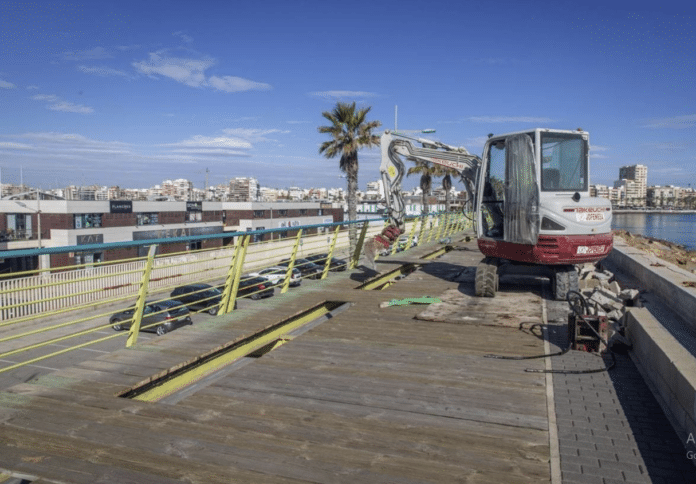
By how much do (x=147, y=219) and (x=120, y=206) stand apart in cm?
457

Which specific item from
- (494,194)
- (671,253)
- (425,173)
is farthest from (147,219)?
(494,194)

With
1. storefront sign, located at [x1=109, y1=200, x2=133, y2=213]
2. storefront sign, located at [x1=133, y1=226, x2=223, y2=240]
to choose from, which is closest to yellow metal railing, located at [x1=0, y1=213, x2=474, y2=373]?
storefront sign, located at [x1=109, y1=200, x2=133, y2=213]

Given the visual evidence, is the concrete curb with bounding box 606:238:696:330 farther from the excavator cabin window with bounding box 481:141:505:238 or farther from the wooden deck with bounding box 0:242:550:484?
the wooden deck with bounding box 0:242:550:484

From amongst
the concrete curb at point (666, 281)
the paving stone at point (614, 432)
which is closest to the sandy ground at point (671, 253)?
the concrete curb at point (666, 281)

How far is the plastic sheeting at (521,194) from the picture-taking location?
829 cm

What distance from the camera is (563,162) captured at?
8.62m

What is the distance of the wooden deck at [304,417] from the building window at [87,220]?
4491 centimetres

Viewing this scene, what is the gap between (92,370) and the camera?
4.56 meters

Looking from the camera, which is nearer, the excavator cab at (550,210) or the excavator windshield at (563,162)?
the excavator cab at (550,210)

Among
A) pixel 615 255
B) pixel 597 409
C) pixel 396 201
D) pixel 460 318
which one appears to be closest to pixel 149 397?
pixel 597 409

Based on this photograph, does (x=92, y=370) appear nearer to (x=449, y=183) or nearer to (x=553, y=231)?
(x=553, y=231)

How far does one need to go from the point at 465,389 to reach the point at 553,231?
4.75 metres

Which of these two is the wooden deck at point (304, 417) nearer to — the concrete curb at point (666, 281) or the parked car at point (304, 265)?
the parked car at point (304, 265)

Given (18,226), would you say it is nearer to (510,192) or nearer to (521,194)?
(510,192)
